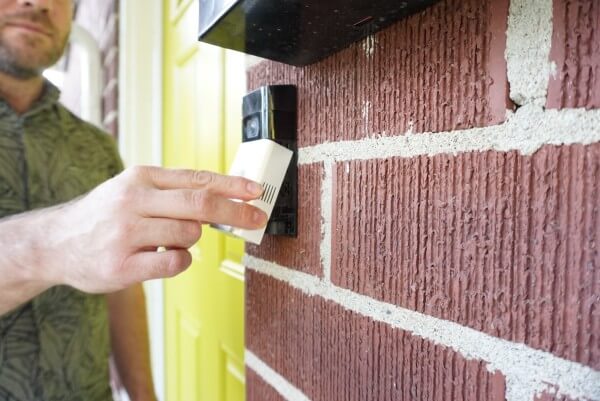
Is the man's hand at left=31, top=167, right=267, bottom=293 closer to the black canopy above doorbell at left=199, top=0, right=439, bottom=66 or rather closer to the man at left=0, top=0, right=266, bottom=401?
the man at left=0, top=0, right=266, bottom=401

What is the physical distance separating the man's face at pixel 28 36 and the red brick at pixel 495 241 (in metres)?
0.90

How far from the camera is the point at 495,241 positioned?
0.23m

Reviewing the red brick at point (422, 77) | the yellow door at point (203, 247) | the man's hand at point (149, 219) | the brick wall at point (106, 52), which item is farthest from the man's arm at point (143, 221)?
the brick wall at point (106, 52)

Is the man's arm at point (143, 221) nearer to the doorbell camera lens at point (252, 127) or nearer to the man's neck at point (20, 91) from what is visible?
the doorbell camera lens at point (252, 127)

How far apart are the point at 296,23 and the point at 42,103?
836 millimetres

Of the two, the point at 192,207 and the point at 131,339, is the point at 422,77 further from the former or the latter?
the point at 131,339

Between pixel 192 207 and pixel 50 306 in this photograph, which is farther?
pixel 50 306

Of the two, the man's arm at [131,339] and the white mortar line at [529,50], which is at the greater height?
the white mortar line at [529,50]

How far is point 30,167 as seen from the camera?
78 cm

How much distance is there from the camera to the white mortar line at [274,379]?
16.9 inches

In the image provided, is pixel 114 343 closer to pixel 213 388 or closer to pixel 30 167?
pixel 213 388

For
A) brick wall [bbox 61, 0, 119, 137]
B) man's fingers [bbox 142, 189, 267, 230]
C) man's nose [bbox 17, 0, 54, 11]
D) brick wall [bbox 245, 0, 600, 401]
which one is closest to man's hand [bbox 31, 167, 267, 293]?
man's fingers [bbox 142, 189, 267, 230]

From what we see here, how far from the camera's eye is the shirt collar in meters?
0.81

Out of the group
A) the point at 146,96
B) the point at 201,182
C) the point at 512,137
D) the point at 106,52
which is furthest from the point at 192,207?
the point at 106,52
